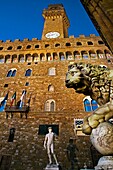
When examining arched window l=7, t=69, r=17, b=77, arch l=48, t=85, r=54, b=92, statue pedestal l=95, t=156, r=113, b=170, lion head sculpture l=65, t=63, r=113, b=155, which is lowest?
statue pedestal l=95, t=156, r=113, b=170

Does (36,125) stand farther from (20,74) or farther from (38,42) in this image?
(38,42)

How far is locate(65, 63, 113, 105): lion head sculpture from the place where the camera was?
232cm

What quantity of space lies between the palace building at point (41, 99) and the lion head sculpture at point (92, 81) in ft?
29.9

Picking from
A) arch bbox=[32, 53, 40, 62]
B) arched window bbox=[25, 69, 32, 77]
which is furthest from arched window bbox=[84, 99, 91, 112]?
arch bbox=[32, 53, 40, 62]

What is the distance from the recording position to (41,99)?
15.0 meters

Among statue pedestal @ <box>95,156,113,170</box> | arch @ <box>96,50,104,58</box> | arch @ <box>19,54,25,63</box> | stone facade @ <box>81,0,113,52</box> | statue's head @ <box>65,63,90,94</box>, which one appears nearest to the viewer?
statue pedestal @ <box>95,156,113,170</box>

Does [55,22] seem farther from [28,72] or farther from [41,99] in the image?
[41,99]

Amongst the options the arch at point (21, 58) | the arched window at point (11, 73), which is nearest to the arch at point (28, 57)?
the arch at point (21, 58)

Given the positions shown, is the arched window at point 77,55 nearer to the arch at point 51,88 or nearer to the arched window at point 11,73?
the arch at point 51,88

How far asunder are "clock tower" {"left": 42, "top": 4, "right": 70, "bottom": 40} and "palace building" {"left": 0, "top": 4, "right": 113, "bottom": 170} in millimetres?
154

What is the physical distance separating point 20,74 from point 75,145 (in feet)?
32.5

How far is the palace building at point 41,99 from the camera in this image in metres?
11.0

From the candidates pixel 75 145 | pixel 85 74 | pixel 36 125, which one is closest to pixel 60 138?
pixel 75 145

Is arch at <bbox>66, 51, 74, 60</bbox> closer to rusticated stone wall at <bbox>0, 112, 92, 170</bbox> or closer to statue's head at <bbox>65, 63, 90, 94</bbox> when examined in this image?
rusticated stone wall at <bbox>0, 112, 92, 170</bbox>
